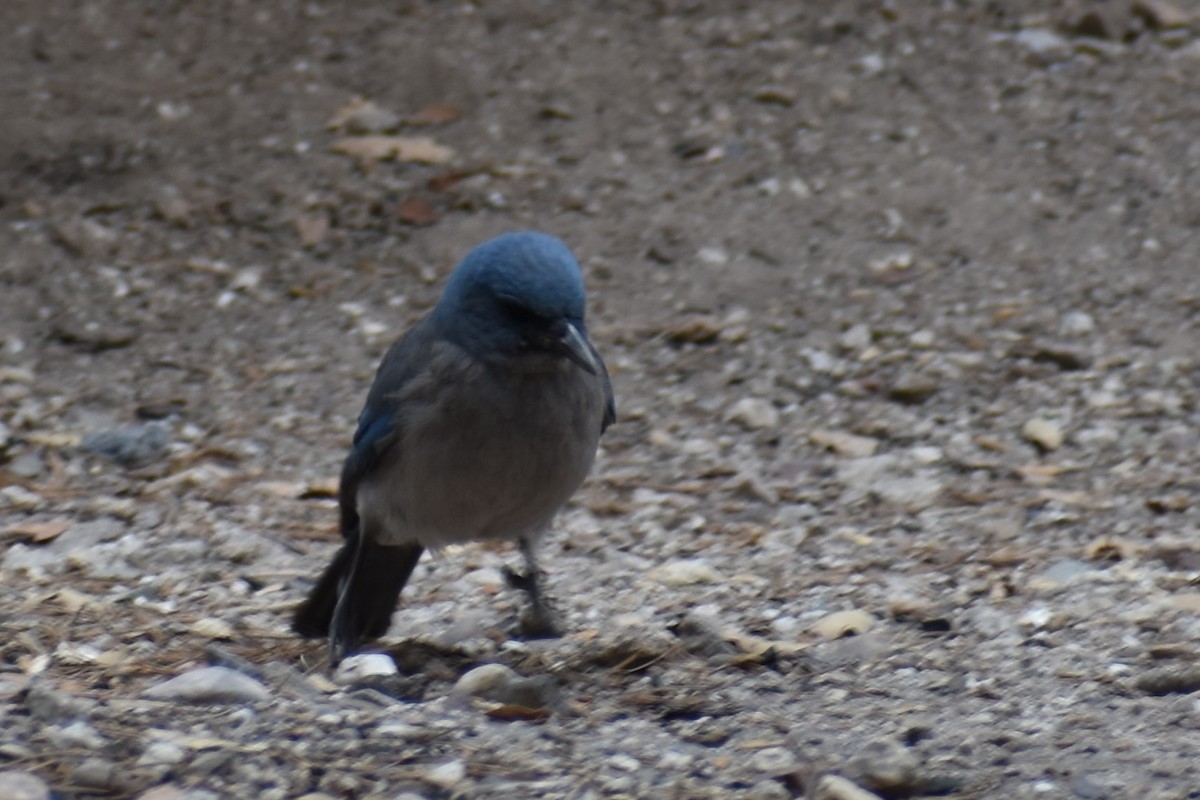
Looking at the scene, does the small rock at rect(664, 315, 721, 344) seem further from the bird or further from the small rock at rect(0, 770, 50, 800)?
the small rock at rect(0, 770, 50, 800)

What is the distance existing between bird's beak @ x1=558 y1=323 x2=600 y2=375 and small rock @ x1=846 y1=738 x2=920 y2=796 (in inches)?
56.7

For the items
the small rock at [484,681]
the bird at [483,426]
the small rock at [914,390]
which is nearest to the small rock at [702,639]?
the bird at [483,426]

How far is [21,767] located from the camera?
3.33m

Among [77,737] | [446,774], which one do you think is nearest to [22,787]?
[77,737]

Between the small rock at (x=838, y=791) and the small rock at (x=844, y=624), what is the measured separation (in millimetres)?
1211

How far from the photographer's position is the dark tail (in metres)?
4.88

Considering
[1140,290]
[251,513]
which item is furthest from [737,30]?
[251,513]

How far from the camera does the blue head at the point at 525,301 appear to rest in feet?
14.9

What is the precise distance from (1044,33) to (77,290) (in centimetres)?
515

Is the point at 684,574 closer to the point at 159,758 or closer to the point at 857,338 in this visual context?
the point at 857,338

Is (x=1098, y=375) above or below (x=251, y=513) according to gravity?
above

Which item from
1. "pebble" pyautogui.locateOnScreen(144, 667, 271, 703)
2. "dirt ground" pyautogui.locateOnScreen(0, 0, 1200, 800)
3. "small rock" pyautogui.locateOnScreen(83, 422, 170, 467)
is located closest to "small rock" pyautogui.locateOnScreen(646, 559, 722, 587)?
"dirt ground" pyautogui.locateOnScreen(0, 0, 1200, 800)

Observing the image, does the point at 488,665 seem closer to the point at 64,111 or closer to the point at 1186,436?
the point at 1186,436

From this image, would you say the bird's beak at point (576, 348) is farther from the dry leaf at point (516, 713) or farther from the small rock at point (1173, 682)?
the small rock at point (1173, 682)
